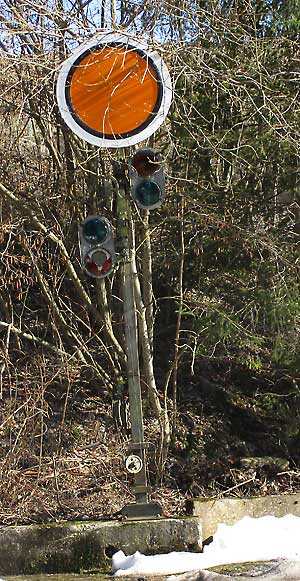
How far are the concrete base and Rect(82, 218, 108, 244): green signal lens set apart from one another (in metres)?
2.08

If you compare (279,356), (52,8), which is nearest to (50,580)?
(279,356)

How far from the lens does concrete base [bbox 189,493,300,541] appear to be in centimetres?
661

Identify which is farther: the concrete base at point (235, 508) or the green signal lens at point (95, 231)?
the concrete base at point (235, 508)

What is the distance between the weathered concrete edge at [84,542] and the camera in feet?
20.1

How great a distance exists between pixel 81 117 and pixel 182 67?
1.01 m

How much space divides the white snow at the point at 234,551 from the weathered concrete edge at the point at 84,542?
0.10 metres

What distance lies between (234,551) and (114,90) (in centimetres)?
340

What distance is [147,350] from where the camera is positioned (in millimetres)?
7895

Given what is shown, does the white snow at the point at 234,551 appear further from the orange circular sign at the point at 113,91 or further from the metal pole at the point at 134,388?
the orange circular sign at the point at 113,91

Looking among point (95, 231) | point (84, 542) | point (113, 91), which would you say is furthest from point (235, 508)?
point (113, 91)

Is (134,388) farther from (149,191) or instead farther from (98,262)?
(149,191)

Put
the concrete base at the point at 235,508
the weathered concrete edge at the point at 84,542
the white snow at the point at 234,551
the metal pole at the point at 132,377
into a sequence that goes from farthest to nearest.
Result: the concrete base at the point at 235,508 < the metal pole at the point at 132,377 < the weathered concrete edge at the point at 84,542 < the white snow at the point at 234,551

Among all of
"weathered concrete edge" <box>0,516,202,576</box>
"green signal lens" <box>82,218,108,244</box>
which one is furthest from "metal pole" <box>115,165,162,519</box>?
"green signal lens" <box>82,218,108,244</box>

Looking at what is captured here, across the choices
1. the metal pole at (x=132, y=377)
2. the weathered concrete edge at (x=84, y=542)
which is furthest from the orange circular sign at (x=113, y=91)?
the weathered concrete edge at (x=84, y=542)
